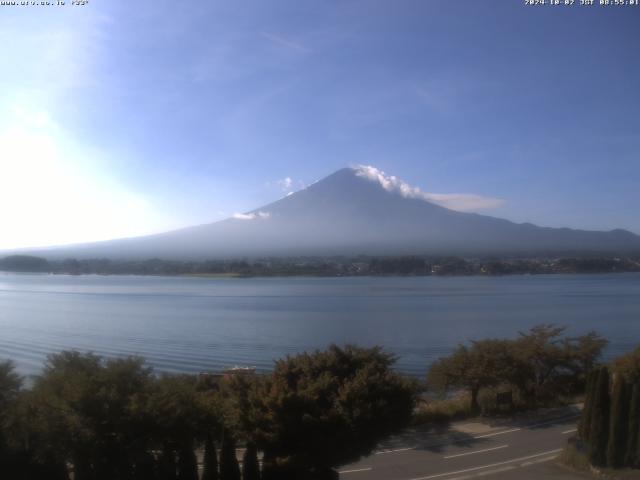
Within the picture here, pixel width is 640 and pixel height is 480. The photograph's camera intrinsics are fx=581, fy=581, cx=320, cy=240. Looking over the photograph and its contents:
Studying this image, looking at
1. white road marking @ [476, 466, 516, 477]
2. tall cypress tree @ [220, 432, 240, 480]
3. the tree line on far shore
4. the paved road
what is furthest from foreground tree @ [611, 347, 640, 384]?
the tree line on far shore

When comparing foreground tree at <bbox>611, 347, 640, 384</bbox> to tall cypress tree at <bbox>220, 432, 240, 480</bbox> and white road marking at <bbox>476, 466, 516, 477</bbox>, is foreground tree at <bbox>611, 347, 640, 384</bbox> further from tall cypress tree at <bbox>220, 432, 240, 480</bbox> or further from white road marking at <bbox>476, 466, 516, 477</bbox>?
tall cypress tree at <bbox>220, 432, 240, 480</bbox>

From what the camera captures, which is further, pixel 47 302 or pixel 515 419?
pixel 47 302

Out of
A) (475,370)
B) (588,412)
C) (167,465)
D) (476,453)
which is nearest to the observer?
(167,465)

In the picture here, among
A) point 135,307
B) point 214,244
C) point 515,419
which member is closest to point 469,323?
point 515,419

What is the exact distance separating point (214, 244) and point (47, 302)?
182 feet

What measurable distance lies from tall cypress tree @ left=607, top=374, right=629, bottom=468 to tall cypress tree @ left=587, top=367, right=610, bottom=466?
0.29 ft

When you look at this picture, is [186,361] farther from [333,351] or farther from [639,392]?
[639,392]

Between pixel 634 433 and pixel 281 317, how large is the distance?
2187 cm

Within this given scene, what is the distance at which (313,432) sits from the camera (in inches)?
222

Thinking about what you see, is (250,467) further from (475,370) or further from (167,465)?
(475,370)

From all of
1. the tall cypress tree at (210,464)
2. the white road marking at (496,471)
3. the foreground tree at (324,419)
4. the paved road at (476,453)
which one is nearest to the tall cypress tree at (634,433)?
the paved road at (476,453)

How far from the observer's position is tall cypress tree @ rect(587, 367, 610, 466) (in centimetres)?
702

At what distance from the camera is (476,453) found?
802 cm

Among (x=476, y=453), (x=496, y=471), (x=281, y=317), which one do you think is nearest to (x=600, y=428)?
(x=496, y=471)
